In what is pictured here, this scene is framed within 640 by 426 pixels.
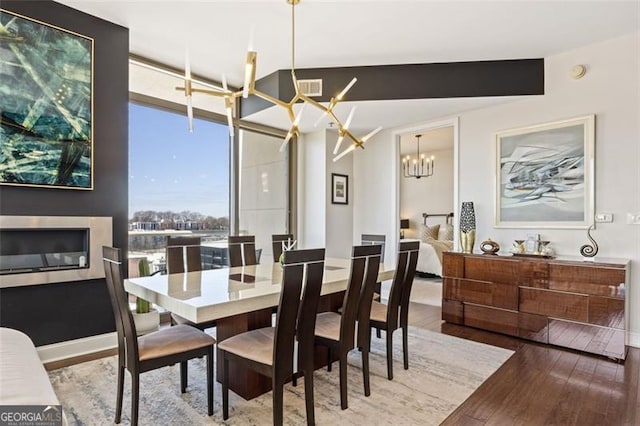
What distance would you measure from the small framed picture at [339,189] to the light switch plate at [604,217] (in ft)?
11.0

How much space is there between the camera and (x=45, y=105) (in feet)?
9.34

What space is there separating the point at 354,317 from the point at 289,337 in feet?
1.89

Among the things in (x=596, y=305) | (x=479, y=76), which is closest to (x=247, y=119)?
(x=479, y=76)

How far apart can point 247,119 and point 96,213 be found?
2.46 metres

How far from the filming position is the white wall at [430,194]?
855 centimetres

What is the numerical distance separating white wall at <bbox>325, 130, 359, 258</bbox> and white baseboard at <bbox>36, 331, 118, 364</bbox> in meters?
3.22

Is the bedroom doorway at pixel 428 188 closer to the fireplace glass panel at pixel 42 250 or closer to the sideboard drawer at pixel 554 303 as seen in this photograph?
the sideboard drawer at pixel 554 303

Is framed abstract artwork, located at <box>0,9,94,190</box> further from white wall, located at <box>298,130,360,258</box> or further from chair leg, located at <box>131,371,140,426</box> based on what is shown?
white wall, located at <box>298,130,360,258</box>

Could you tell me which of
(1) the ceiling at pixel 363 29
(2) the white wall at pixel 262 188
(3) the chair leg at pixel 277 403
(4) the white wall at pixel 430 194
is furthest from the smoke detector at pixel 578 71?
(4) the white wall at pixel 430 194

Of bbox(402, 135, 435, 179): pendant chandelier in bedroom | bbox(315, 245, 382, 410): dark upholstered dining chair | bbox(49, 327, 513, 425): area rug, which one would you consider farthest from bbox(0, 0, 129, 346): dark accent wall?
bbox(402, 135, 435, 179): pendant chandelier in bedroom

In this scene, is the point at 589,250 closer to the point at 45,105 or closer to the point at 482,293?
the point at 482,293

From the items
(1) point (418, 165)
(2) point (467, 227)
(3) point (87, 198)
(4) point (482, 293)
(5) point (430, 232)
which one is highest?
(1) point (418, 165)

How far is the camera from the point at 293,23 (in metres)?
2.96

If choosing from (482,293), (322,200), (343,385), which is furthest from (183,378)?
(322,200)
